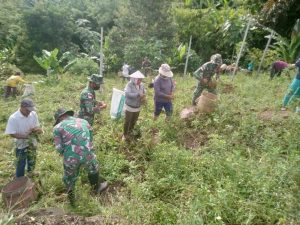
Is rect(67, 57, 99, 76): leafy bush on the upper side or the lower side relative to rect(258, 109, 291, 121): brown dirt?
lower

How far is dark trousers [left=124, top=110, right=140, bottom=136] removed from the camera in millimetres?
6227

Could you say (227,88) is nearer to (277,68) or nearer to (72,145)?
(277,68)

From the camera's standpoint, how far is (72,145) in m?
4.40

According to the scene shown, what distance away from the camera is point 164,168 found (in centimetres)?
486

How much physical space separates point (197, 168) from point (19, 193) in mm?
2492

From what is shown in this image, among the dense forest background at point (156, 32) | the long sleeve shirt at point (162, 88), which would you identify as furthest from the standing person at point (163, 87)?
the dense forest background at point (156, 32)

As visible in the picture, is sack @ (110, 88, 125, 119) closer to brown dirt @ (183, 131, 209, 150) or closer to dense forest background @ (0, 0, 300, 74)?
brown dirt @ (183, 131, 209, 150)

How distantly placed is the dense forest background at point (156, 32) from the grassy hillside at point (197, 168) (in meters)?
6.45

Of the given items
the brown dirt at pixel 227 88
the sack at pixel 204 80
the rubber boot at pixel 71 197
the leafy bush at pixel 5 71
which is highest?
the sack at pixel 204 80

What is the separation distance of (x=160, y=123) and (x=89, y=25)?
2038 centimetres

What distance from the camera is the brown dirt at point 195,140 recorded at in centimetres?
586

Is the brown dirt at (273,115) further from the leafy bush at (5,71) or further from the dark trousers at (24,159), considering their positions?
the leafy bush at (5,71)

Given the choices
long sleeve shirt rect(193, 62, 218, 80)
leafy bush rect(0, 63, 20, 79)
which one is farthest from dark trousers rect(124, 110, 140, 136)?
leafy bush rect(0, 63, 20, 79)

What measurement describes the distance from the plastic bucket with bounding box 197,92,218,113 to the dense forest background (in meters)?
6.27
